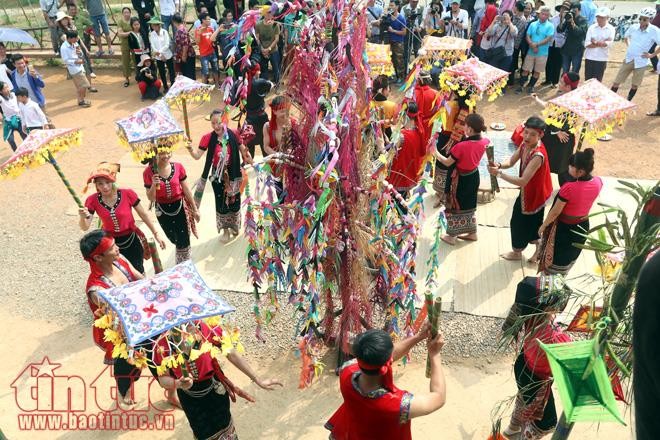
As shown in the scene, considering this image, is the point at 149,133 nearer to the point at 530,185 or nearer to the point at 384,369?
the point at 384,369

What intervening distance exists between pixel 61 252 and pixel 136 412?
2.91 metres

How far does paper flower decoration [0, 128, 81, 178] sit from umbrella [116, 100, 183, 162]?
0.52 metres

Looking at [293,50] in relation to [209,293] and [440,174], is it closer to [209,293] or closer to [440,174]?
[209,293]

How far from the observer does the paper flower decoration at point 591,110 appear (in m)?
5.73

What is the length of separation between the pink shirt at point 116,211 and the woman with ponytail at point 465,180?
3.05 metres

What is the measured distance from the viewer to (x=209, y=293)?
→ 330 cm

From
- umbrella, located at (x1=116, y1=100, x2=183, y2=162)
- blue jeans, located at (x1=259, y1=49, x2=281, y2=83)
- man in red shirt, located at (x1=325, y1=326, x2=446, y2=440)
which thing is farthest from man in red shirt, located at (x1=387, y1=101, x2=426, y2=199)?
blue jeans, located at (x1=259, y1=49, x2=281, y2=83)

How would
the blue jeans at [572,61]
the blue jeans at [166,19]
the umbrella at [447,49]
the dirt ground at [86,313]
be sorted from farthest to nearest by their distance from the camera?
the blue jeans at [166,19] → the blue jeans at [572,61] → the umbrella at [447,49] → the dirt ground at [86,313]

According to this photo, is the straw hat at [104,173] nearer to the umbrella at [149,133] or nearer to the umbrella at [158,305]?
the umbrella at [149,133]

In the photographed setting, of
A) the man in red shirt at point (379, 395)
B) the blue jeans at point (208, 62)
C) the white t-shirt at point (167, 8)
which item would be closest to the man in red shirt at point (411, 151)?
the man in red shirt at point (379, 395)

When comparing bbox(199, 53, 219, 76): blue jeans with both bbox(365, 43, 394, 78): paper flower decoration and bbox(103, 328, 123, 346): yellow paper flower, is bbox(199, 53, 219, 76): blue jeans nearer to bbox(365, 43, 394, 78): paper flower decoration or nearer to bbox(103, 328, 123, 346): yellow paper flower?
bbox(365, 43, 394, 78): paper flower decoration

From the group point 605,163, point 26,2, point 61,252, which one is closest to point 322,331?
point 61,252

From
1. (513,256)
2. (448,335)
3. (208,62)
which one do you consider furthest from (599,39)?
(208,62)

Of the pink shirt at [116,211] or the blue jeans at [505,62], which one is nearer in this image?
the pink shirt at [116,211]
